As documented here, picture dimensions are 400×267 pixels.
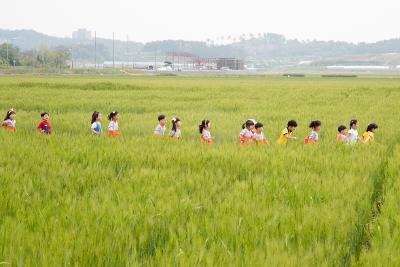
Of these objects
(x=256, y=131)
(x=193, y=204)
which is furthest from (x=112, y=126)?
(x=193, y=204)

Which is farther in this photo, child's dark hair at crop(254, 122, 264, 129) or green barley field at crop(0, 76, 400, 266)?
child's dark hair at crop(254, 122, 264, 129)

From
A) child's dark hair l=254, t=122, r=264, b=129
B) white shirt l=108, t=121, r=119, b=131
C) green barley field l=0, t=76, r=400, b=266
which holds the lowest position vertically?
green barley field l=0, t=76, r=400, b=266

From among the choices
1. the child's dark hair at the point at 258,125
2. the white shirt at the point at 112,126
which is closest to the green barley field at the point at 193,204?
the child's dark hair at the point at 258,125

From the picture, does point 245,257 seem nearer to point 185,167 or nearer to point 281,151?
point 185,167

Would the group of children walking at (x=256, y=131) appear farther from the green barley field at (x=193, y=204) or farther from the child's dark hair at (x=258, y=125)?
the green barley field at (x=193, y=204)

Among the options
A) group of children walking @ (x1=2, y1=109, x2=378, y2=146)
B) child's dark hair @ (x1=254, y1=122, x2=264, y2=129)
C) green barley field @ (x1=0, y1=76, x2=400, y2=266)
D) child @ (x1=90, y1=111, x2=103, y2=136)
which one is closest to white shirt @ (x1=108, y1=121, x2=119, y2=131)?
group of children walking @ (x1=2, y1=109, x2=378, y2=146)

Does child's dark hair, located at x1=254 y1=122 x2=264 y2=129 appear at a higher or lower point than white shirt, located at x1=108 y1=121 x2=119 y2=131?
higher

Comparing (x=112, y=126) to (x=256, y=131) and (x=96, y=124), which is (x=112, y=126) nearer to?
(x=96, y=124)

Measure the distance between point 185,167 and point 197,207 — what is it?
6.40 ft

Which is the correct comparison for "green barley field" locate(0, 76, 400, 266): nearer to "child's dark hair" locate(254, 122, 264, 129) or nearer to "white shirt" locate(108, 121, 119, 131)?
"child's dark hair" locate(254, 122, 264, 129)

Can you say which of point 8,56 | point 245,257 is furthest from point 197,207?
point 8,56

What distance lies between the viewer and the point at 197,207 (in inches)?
148

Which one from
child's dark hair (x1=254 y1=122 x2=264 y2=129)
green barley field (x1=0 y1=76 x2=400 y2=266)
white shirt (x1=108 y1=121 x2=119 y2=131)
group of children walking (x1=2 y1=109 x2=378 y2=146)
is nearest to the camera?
green barley field (x1=0 y1=76 x2=400 y2=266)

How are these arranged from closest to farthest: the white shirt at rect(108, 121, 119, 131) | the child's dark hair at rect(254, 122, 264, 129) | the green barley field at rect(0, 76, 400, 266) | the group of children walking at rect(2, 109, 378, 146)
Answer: the green barley field at rect(0, 76, 400, 266)
the group of children walking at rect(2, 109, 378, 146)
the child's dark hair at rect(254, 122, 264, 129)
the white shirt at rect(108, 121, 119, 131)
